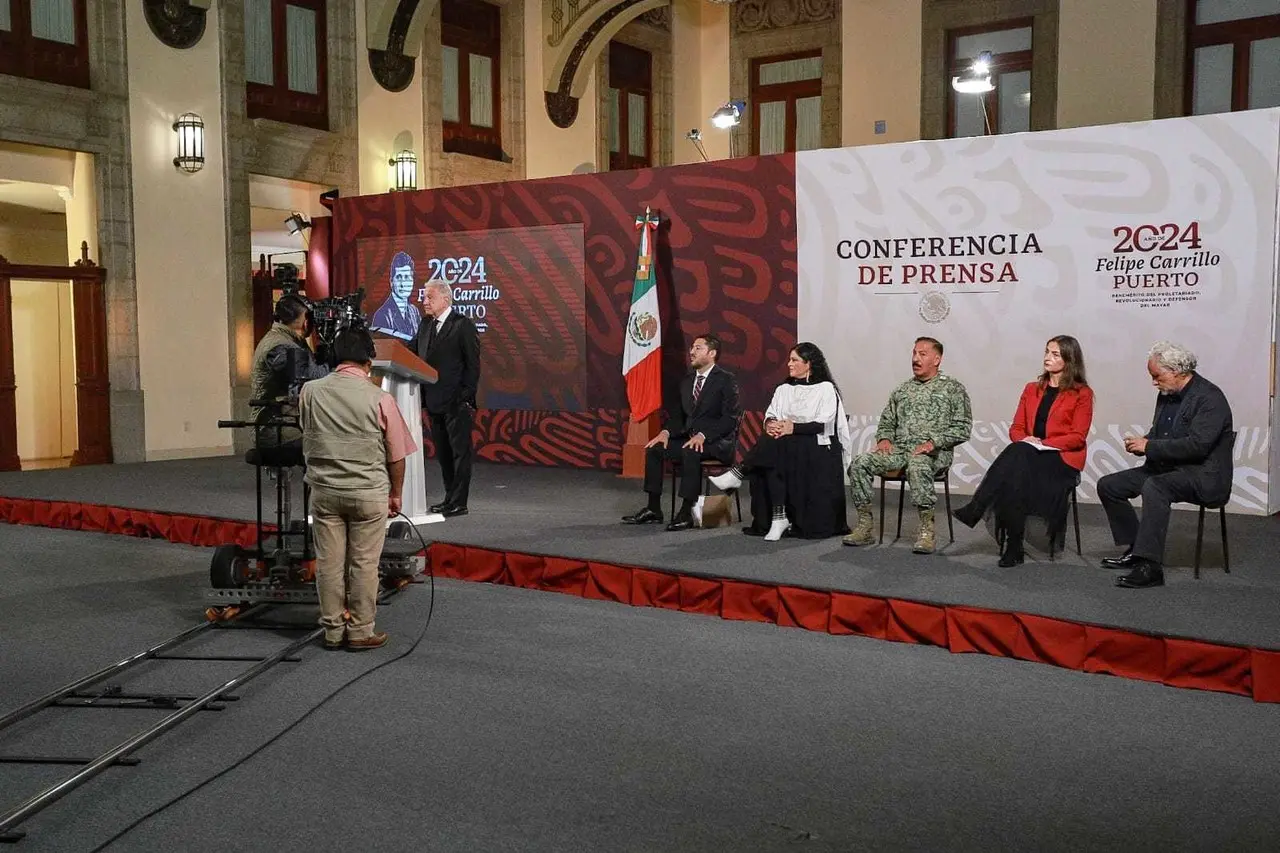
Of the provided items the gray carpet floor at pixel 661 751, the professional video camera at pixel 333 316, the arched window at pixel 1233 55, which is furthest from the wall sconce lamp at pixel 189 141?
the arched window at pixel 1233 55

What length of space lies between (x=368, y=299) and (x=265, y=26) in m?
2.89

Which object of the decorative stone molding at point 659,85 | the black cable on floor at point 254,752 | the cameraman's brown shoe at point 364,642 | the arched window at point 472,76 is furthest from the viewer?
the decorative stone molding at point 659,85

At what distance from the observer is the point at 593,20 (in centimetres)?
1327

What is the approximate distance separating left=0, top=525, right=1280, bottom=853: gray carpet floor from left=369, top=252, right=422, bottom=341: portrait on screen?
218 inches

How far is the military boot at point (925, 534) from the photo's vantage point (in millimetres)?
5418

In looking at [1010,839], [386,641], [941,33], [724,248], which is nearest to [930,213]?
[724,248]

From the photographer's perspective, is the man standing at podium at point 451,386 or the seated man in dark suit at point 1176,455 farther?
the man standing at podium at point 451,386

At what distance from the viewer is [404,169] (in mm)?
11883

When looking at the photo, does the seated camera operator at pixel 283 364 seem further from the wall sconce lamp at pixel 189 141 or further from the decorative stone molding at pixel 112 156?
the wall sconce lamp at pixel 189 141

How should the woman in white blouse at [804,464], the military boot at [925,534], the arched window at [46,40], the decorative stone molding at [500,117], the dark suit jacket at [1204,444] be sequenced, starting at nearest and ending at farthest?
the dark suit jacket at [1204,444], the military boot at [925,534], the woman in white blouse at [804,464], the arched window at [46,40], the decorative stone molding at [500,117]

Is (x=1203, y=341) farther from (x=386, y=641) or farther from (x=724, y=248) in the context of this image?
(x=386, y=641)

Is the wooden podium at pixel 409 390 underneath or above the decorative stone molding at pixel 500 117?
underneath

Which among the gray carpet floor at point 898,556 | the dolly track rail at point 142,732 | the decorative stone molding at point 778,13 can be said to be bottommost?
the dolly track rail at point 142,732

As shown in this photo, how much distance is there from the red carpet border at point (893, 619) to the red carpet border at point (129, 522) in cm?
3
